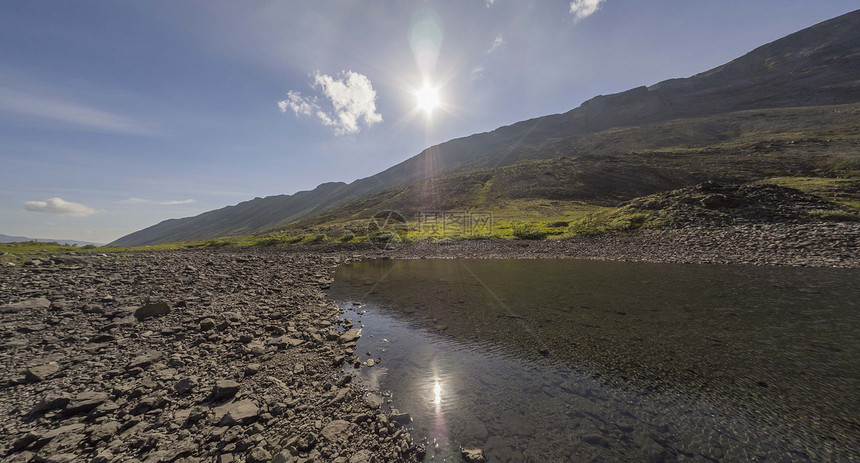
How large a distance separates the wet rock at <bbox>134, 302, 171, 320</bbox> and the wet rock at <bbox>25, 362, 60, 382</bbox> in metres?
4.53

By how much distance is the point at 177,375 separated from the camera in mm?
8445

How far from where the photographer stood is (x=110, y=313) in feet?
41.4

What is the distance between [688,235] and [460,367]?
39.3 metres

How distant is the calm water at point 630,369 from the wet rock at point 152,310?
8711 millimetres

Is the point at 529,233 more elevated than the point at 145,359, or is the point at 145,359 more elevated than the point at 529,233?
the point at 145,359

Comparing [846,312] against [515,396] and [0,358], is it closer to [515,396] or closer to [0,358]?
[515,396]

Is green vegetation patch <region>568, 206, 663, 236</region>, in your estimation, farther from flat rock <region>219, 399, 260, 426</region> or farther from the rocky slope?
flat rock <region>219, 399, 260, 426</region>

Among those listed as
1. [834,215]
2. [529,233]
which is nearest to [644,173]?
[529,233]

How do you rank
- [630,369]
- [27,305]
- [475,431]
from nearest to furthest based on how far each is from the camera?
[475,431] < [630,369] < [27,305]

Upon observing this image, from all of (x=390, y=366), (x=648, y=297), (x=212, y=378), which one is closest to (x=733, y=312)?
(x=648, y=297)

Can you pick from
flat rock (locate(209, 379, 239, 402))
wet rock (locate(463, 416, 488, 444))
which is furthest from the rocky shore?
wet rock (locate(463, 416, 488, 444))

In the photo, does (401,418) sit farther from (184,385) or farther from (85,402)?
(85,402)

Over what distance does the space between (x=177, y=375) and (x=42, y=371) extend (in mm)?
3479

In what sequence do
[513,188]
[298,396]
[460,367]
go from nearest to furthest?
[298,396], [460,367], [513,188]
